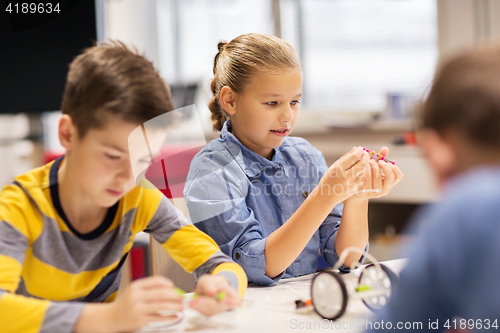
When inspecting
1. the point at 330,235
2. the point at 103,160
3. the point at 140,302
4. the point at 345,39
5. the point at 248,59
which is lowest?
the point at 330,235

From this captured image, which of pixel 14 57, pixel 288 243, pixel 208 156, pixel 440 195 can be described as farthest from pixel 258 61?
pixel 14 57

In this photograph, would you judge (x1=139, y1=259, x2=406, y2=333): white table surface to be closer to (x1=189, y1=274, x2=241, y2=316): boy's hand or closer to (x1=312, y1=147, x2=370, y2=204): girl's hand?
(x1=189, y1=274, x2=241, y2=316): boy's hand

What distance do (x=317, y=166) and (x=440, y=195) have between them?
61 cm

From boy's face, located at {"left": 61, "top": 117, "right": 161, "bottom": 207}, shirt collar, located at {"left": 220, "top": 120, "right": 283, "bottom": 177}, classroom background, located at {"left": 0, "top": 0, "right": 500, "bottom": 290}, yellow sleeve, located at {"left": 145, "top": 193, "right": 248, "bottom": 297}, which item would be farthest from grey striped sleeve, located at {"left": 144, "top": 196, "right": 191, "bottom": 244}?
classroom background, located at {"left": 0, "top": 0, "right": 500, "bottom": 290}

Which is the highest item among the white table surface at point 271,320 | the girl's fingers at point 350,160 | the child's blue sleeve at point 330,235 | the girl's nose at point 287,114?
the girl's nose at point 287,114

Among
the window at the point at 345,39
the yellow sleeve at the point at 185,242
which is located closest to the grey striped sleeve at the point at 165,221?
the yellow sleeve at the point at 185,242

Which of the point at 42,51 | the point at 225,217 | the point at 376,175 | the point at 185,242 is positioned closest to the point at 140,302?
the point at 185,242

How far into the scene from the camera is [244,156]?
0.84 metres

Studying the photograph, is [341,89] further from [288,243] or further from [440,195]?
[440,195]

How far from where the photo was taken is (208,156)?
0.75m

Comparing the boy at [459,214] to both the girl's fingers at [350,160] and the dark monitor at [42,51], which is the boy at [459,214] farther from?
the dark monitor at [42,51]

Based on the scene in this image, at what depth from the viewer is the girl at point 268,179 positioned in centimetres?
70

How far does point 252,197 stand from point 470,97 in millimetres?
542

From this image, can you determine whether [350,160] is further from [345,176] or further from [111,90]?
[111,90]
